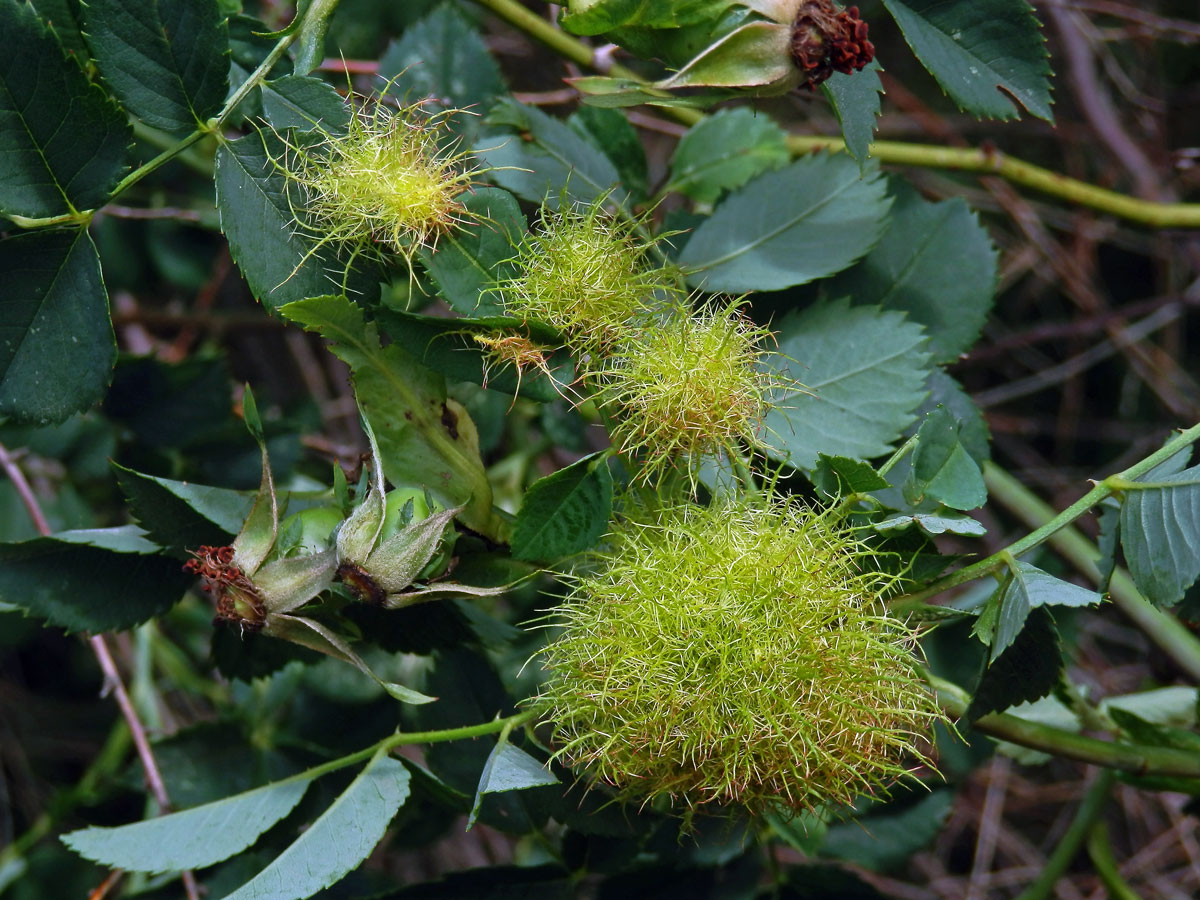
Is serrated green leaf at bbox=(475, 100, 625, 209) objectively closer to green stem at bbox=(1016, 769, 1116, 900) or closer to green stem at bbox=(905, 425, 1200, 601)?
green stem at bbox=(905, 425, 1200, 601)

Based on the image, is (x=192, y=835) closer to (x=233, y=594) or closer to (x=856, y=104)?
(x=233, y=594)

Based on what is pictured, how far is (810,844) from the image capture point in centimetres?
150

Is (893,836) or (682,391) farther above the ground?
(682,391)

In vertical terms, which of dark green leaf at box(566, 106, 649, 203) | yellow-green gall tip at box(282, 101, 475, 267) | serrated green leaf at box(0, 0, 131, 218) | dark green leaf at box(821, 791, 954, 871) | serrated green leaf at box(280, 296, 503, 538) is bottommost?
dark green leaf at box(821, 791, 954, 871)

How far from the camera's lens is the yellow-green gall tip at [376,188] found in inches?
42.9

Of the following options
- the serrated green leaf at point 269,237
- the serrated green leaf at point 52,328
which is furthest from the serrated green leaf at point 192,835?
the serrated green leaf at point 269,237

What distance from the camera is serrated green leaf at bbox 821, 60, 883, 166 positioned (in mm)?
1077

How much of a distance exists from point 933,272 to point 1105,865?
38.2 inches

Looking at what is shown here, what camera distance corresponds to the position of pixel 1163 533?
105cm

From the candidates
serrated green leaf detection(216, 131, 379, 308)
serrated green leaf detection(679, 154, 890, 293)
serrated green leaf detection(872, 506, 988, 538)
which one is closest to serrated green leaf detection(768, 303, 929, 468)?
serrated green leaf detection(679, 154, 890, 293)

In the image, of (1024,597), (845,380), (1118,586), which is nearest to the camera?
(1024,597)

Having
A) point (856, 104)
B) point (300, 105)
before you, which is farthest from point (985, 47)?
point (300, 105)

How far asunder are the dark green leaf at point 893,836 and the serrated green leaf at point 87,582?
1.08 metres

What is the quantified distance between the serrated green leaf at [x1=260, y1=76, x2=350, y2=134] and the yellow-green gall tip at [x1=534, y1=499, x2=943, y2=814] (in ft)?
1.84
